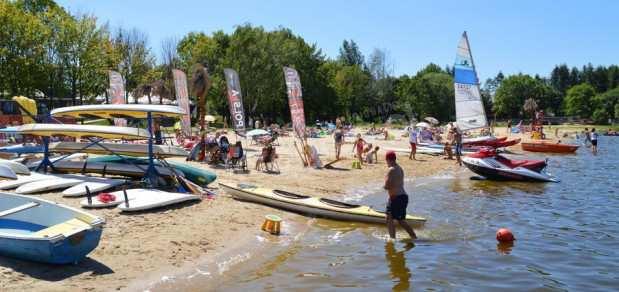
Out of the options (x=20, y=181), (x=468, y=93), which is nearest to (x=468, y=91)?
(x=468, y=93)

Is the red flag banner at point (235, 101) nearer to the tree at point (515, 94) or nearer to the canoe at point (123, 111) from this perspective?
the canoe at point (123, 111)

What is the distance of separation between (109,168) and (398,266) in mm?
8215

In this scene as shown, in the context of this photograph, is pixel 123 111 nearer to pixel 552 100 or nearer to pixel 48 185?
pixel 48 185

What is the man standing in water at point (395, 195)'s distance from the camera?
10.6m

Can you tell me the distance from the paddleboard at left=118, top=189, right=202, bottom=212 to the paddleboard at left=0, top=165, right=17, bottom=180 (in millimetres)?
2349

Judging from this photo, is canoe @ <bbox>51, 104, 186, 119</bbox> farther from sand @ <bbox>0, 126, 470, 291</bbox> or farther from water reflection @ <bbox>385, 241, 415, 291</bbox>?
water reflection @ <bbox>385, 241, 415, 291</bbox>

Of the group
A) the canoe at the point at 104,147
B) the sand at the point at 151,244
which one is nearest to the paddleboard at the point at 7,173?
the sand at the point at 151,244

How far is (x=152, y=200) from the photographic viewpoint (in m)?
11.5

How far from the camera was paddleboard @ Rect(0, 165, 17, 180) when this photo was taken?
8.92 metres

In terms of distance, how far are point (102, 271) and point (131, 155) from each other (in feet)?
23.3

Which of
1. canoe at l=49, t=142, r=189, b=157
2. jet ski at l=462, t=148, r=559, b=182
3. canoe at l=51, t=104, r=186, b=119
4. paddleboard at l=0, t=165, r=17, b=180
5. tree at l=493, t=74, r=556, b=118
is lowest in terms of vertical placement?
jet ski at l=462, t=148, r=559, b=182

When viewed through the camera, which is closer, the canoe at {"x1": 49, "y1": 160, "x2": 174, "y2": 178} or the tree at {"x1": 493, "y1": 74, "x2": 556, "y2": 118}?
the canoe at {"x1": 49, "y1": 160, "x2": 174, "y2": 178}

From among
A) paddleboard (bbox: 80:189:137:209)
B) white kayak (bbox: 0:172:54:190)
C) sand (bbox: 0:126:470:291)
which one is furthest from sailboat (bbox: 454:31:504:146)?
white kayak (bbox: 0:172:54:190)

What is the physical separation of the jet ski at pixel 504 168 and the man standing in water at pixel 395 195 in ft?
35.7
